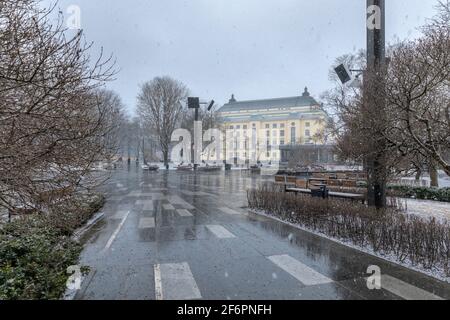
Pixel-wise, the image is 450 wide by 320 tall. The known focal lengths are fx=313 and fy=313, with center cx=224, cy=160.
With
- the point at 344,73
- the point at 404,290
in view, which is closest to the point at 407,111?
the point at 404,290

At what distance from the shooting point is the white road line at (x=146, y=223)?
10.4 metres

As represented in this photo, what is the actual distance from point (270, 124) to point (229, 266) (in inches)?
4126

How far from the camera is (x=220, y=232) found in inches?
368

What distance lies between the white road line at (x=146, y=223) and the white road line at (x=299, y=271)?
5.00 m

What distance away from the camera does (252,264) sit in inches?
251

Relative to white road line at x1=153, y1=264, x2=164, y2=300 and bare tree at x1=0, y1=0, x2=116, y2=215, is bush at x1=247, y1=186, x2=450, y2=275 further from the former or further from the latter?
bare tree at x1=0, y1=0, x2=116, y2=215

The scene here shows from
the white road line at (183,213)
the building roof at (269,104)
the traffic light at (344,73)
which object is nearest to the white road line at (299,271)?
the white road line at (183,213)

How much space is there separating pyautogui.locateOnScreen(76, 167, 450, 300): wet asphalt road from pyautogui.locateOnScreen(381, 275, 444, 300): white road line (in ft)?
0.05

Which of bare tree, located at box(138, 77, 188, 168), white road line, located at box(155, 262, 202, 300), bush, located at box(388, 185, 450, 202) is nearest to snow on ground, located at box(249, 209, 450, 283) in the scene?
A: white road line, located at box(155, 262, 202, 300)

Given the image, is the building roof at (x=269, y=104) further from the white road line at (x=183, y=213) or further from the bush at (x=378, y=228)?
the bush at (x=378, y=228)

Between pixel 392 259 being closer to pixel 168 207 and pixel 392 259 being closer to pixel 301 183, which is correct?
pixel 168 207
